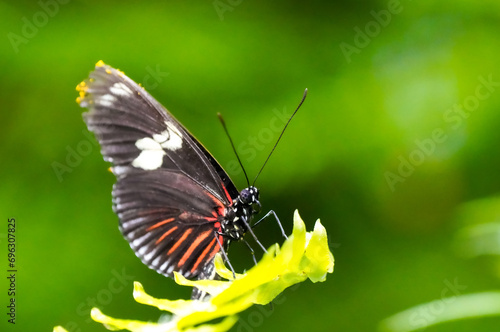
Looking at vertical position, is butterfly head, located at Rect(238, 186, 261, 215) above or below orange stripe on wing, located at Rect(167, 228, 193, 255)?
above

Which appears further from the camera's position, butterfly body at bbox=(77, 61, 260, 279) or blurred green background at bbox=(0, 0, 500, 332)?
blurred green background at bbox=(0, 0, 500, 332)

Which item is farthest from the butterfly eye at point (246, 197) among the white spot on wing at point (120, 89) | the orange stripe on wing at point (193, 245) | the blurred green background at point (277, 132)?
the blurred green background at point (277, 132)

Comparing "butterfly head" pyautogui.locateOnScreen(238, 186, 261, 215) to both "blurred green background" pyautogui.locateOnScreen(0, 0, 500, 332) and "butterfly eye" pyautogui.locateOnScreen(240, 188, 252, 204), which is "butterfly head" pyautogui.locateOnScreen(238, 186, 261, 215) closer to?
"butterfly eye" pyautogui.locateOnScreen(240, 188, 252, 204)

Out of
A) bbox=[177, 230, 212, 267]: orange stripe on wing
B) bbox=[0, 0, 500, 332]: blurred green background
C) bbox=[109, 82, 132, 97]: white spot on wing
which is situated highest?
bbox=[0, 0, 500, 332]: blurred green background

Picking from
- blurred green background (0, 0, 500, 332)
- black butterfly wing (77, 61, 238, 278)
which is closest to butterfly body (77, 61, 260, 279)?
black butterfly wing (77, 61, 238, 278)

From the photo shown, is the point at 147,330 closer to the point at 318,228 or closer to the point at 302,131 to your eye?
the point at 318,228

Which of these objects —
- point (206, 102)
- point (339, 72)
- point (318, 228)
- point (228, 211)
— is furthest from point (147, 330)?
point (339, 72)
